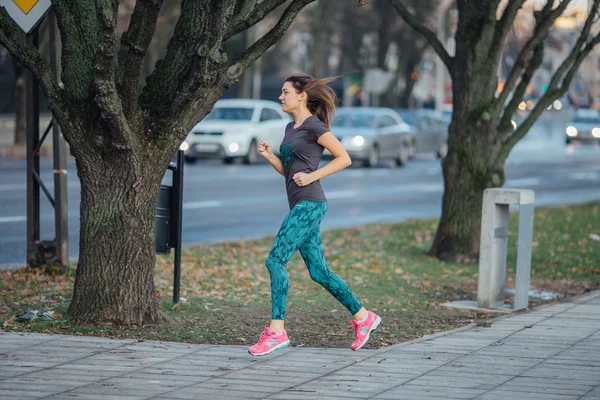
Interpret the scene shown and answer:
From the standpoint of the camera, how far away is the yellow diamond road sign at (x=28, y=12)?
934cm

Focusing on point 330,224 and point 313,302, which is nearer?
point 313,302

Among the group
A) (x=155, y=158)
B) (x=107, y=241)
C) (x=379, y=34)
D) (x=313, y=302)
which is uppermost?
(x=379, y=34)

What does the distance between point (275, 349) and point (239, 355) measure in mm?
258

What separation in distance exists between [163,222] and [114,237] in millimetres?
988

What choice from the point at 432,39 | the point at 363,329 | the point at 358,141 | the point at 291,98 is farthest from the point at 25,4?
the point at 358,141

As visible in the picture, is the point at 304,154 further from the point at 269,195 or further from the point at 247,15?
the point at 269,195

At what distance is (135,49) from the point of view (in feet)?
24.3

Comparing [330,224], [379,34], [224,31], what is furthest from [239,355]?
[379,34]

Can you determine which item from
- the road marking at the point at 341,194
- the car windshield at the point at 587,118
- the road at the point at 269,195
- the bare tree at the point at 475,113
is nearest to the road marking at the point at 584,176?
the road at the point at 269,195

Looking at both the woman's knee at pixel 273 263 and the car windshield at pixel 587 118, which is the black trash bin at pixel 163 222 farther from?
the car windshield at pixel 587 118

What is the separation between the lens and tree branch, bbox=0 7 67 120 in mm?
7316

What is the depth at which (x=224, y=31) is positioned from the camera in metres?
7.55

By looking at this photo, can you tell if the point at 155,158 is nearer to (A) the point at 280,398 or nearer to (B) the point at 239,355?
(B) the point at 239,355

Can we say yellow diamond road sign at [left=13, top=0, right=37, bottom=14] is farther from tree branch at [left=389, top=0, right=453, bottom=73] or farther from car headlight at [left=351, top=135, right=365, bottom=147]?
car headlight at [left=351, top=135, right=365, bottom=147]
